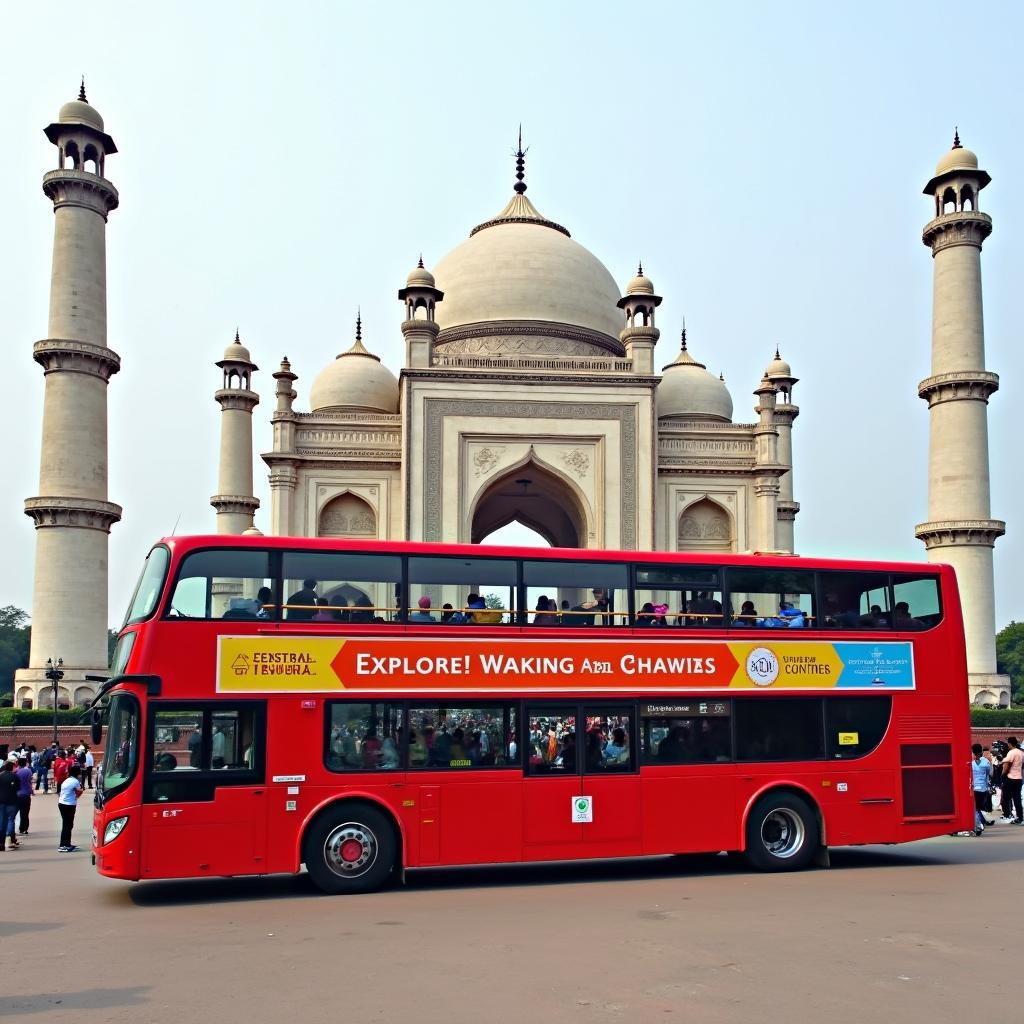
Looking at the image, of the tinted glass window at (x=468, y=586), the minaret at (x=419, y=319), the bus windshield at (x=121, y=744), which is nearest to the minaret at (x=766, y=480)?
the minaret at (x=419, y=319)

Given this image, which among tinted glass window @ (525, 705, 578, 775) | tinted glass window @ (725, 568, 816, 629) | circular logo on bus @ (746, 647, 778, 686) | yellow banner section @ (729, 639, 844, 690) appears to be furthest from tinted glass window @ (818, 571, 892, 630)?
tinted glass window @ (525, 705, 578, 775)

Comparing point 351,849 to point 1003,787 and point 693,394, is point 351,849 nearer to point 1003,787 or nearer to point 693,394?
point 1003,787

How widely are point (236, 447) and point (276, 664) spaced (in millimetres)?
27304

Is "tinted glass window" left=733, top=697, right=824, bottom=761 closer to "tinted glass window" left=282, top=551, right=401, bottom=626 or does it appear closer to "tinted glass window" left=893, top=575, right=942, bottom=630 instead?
"tinted glass window" left=893, top=575, right=942, bottom=630

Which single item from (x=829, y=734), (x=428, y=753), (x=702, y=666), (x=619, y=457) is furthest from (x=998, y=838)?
(x=619, y=457)

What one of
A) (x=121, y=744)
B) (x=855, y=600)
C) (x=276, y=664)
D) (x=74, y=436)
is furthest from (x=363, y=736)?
(x=74, y=436)

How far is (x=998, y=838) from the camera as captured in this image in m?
13.9

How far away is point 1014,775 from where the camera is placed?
15.2 metres

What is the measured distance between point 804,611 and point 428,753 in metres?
3.87

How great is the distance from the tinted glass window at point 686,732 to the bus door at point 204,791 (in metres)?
3.48

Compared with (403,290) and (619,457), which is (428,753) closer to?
(619,457)

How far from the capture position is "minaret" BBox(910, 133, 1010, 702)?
28.6 meters

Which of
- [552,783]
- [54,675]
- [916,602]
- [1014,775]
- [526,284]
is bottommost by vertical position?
[1014,775]

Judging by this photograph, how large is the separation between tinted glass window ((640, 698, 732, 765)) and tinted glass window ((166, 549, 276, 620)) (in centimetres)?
358
